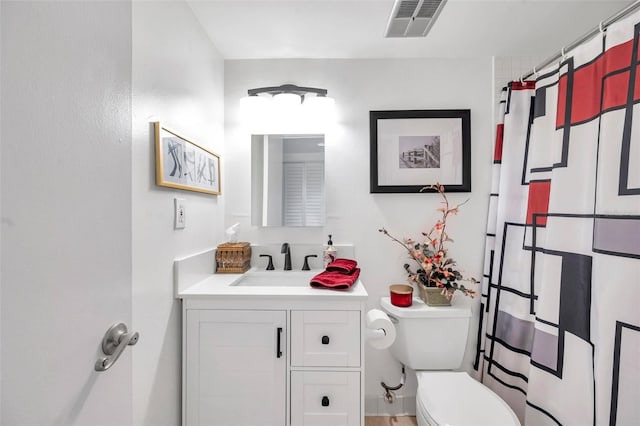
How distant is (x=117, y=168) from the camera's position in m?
0.65

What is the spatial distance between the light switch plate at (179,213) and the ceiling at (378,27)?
2.99 feet

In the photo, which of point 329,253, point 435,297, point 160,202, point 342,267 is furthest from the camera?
point 329,253

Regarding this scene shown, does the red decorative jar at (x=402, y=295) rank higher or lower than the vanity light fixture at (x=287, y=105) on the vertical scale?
lower

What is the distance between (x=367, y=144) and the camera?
72.4 inches

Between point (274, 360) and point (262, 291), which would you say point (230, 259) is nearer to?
point (262, 291)

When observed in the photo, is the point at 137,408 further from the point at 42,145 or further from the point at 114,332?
the point at 42,145

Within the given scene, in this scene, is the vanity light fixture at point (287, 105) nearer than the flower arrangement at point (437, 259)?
No

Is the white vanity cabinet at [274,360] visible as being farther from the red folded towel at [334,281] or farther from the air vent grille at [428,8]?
the air vent grille at [428,8]

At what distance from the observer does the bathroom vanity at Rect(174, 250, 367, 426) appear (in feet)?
4.21

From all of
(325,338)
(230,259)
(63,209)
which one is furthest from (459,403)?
(63,209)

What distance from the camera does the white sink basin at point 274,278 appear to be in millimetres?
1671

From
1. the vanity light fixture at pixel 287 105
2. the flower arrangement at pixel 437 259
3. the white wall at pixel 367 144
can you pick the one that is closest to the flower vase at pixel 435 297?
the flower arrangement at pixel 437 259

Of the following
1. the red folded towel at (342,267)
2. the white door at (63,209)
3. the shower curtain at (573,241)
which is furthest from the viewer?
the red folded towel at (342,267)

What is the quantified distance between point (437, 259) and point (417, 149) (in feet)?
2.21
